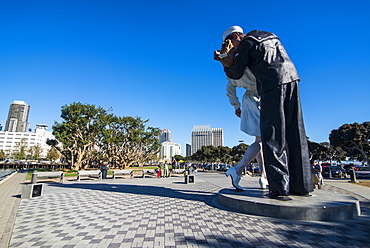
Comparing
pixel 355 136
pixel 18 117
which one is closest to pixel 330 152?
pixel 355 136

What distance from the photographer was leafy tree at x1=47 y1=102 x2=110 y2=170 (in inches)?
1226

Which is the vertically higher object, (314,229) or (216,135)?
(216,135)

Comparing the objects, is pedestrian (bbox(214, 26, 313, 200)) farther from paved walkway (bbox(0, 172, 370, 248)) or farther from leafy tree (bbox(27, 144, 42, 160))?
leafy tree (bbox(27, 144, 42, 160))

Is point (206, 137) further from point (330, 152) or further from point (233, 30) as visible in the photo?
point (233, 30)

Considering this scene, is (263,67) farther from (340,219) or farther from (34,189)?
(34,189)

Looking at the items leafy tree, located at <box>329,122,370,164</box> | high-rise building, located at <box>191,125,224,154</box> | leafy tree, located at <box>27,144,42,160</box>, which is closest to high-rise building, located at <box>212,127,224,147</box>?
high-rise building, located at <box>191,125,224,154</box>

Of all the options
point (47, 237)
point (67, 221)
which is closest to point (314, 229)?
point (47, 237)

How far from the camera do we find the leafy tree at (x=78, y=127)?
31.1m

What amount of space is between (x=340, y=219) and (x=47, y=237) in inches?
260

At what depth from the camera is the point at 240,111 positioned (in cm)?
758

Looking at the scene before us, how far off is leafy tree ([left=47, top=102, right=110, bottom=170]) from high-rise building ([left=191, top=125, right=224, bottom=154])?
4150 inches

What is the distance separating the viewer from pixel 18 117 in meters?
192

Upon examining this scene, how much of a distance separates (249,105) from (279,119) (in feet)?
4.95

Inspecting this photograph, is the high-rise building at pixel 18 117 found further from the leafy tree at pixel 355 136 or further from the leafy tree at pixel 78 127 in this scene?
the leafy tree at pixel 355 136
